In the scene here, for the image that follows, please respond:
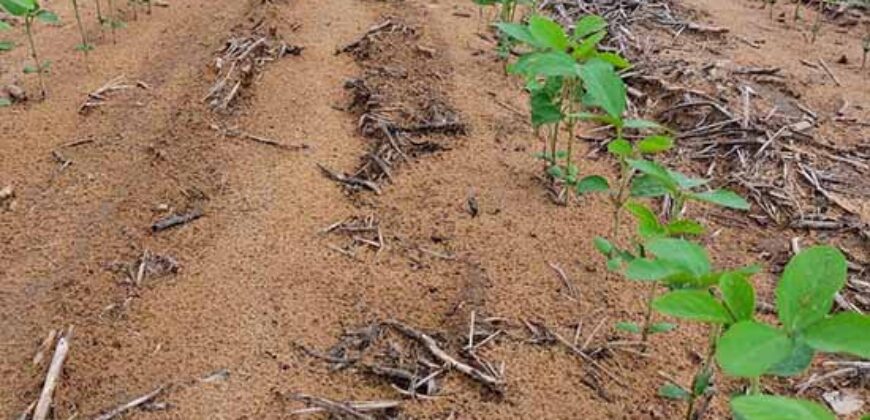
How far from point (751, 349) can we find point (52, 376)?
127cm

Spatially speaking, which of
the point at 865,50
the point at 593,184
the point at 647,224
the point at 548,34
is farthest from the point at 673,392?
the point at 865,50

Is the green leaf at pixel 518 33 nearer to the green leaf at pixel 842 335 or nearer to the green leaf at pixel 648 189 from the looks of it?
the green leaf at pixel 648 189

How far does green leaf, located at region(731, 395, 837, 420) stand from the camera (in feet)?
2.89

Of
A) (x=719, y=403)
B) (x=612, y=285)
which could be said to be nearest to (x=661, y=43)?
(x=612, y=285)

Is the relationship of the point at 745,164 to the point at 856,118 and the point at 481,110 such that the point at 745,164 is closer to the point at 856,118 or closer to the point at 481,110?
the point at 856,118

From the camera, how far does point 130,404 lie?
5.09ft

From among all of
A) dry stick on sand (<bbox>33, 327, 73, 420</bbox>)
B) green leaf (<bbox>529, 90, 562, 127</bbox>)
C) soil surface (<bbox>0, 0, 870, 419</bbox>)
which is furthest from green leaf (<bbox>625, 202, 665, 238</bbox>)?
dry stick on sand (<bbox>33, 327, 73, 420</bbox>)

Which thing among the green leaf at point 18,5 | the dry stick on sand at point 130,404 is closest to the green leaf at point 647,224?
the dry stick on sand at point 130,404

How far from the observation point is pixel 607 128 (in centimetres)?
273

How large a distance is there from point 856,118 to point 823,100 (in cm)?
16

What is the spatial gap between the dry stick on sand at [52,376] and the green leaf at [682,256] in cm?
112

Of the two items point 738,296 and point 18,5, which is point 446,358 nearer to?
point 738,296

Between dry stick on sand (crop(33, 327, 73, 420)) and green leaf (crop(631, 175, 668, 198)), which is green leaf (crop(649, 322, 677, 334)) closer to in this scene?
green leaf (crop(631, 175, 668, 198))

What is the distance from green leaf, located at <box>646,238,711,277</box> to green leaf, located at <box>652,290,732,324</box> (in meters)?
0.12
